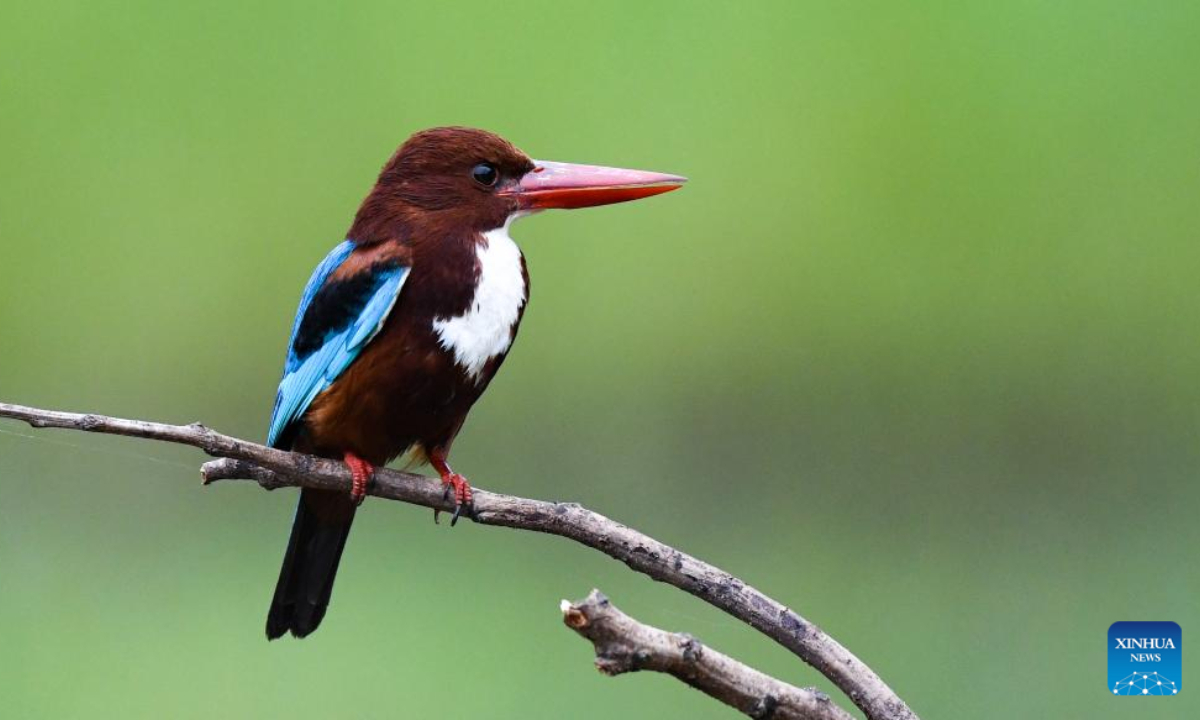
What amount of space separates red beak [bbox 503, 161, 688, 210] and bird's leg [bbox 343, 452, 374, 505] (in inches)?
14.9

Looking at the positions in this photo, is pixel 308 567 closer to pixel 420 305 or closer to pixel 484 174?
pixel 420 305

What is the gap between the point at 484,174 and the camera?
1717mm

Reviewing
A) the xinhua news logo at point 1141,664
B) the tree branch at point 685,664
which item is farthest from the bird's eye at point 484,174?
the xinhua news logo at point 1141,664

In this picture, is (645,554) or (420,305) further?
(420,305)

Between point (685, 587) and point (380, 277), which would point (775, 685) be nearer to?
point (685, 587)

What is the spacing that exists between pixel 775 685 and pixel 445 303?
615mm

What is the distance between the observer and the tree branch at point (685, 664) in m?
1.16

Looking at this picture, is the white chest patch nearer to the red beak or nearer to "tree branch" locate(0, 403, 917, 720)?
the red beak

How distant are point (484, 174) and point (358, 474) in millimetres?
406

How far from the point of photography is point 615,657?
46.5 inches

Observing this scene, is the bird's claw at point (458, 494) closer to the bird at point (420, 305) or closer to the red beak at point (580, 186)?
the bird at point (420, 305)

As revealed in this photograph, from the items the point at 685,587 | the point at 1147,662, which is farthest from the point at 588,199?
the point at 1147,662

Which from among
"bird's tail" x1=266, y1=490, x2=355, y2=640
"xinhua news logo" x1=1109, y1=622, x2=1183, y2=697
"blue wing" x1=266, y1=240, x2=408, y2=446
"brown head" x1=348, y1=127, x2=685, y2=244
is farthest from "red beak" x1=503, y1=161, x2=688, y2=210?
"xinhua news logo" x1=1109, y1=622, x2=1183, y2=697

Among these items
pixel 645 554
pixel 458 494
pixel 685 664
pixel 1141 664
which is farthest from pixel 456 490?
pixel 1141 664
